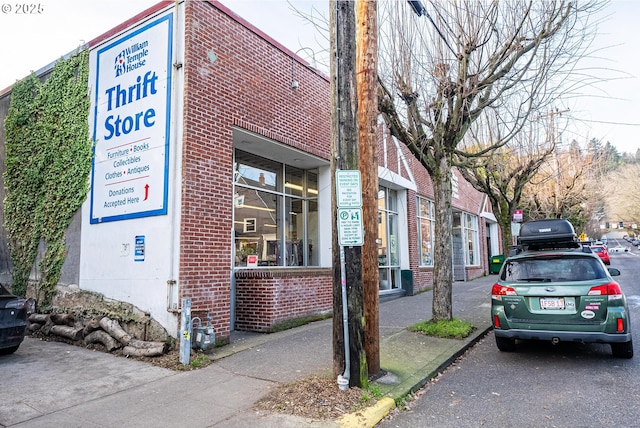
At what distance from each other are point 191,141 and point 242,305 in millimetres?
3537

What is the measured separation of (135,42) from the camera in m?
8.05

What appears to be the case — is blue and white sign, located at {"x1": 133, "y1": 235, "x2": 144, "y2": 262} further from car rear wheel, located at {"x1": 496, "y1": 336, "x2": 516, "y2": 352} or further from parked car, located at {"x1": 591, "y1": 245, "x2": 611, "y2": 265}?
parked car, located at {"x1": 591, "y1": 245, "x2": 611, "y2": 265}

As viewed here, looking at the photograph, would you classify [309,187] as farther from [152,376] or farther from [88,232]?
[152,376]

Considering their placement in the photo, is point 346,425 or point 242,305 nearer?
point 346,425

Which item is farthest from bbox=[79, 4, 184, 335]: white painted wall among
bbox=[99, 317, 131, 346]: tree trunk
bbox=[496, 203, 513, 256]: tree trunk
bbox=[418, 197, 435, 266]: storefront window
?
bbox=[496, 203, 513, 256]: tree trunk

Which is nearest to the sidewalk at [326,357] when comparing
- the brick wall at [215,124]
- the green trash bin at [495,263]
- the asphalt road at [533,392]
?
the asphalt road at [533,392]

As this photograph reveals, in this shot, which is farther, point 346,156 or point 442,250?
point 442,250

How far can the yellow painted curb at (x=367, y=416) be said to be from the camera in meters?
4.15

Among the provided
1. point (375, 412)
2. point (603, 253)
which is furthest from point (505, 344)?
point (603, 253)

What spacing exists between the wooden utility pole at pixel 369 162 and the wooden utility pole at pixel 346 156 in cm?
31

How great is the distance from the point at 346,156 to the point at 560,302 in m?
3.76

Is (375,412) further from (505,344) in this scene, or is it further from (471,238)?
(471,238)

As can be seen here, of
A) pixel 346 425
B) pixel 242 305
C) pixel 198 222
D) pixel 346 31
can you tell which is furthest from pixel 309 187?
pixel 346 425

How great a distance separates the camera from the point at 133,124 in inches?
309
